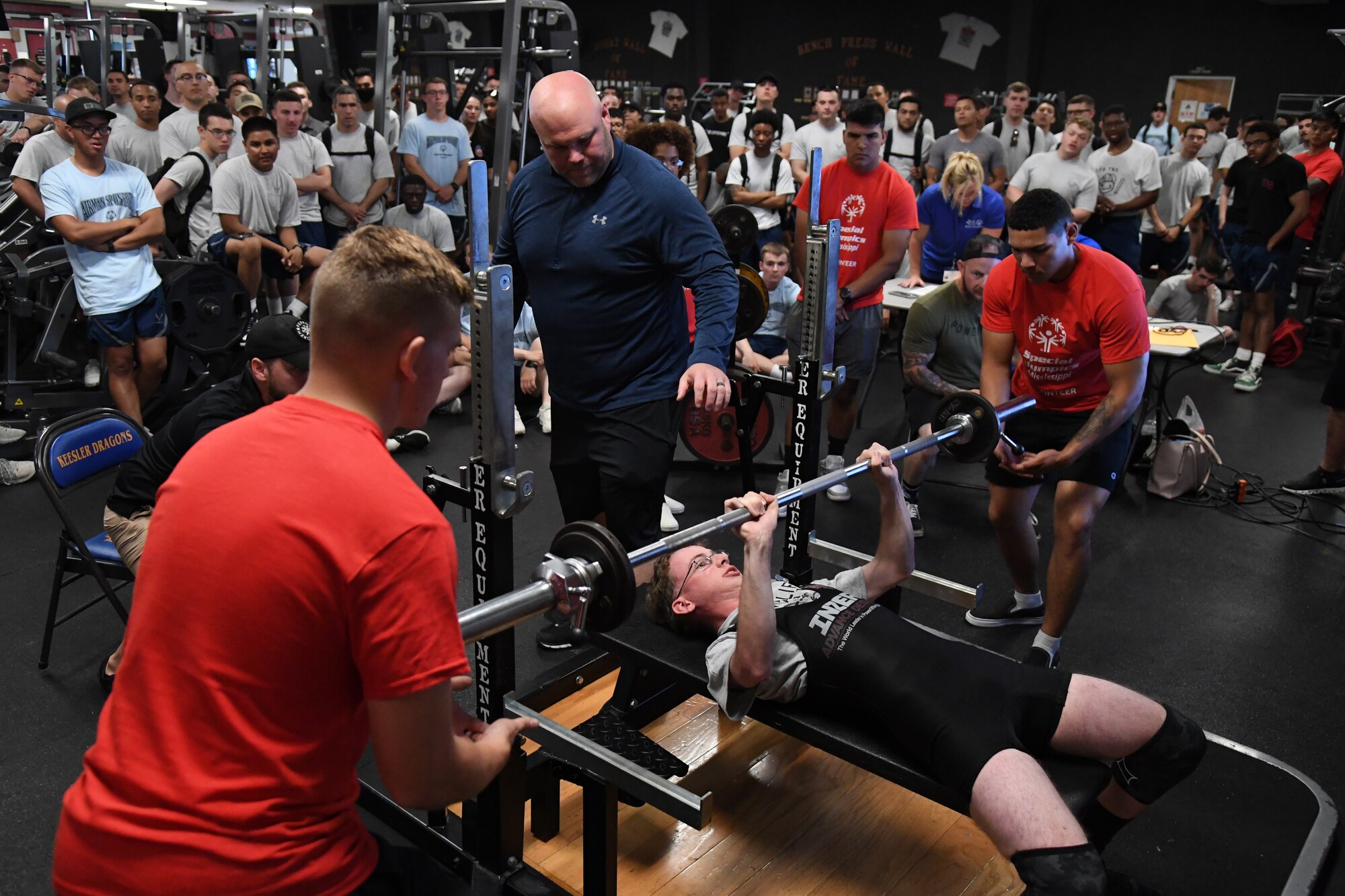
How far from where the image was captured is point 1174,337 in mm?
4930

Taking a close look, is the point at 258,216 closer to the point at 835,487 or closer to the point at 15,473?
the point at 15,473

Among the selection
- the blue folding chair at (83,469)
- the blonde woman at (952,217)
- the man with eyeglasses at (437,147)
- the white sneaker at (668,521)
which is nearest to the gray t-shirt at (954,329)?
the blonde woman at (952,217)

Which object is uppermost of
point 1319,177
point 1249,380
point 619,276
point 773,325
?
A: point 1319,177

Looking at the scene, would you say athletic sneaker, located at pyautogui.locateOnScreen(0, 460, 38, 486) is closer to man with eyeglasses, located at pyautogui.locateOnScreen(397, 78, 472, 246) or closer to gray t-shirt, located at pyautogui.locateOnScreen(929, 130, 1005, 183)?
man with eyeglasses, located at pyautogui.locateOnScreen(397, 78, 472, 246)

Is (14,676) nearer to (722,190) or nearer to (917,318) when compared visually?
(917,318)

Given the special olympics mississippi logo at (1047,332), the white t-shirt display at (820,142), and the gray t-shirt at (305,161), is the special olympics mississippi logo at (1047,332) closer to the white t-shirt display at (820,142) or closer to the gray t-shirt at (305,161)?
the white t-shirt display at (820,142)

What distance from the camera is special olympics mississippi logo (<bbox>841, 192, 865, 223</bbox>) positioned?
457cm

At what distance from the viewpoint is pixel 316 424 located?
1.13m

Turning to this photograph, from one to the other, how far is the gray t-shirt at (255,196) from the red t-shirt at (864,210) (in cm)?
311

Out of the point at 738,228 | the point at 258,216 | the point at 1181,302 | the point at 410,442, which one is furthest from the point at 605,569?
the point at 1181,302

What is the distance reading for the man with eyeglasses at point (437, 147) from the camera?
6.99 metres

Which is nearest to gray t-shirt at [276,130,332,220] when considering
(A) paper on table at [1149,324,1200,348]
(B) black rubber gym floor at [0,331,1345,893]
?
(B) black rubber gym floor at [0,331,1345,893]

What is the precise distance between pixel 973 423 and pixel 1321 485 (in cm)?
298

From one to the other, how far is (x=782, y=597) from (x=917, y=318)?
2.32 metres
